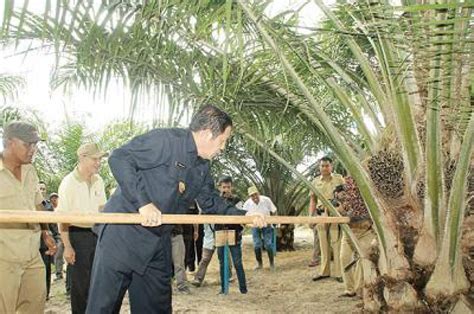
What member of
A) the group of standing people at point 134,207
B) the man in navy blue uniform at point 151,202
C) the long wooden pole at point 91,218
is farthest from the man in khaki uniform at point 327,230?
the man in navy blue uniform at point 151,202

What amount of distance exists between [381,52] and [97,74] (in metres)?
1.99

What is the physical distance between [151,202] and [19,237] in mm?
994

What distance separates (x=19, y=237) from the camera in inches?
116

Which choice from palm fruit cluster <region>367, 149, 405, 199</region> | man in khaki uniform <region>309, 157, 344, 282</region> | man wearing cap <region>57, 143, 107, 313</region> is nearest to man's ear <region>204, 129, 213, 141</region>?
→ palm fruit cluster <region>367, 149, 405, 199</region>

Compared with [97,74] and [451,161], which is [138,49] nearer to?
[97,74]

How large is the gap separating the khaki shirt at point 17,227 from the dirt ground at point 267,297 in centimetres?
241

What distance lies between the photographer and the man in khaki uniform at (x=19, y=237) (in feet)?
9.39

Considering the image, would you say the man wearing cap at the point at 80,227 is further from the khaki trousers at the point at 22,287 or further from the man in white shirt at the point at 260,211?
the man in white shirt at the point at 260,211

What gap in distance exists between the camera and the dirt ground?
16.9ft

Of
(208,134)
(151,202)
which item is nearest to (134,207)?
(151,202)

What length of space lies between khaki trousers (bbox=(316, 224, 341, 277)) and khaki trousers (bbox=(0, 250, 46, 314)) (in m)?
3.99

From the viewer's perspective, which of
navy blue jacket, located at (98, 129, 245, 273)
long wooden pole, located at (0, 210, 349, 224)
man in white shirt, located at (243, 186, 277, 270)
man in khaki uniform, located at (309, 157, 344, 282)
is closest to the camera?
long wooden pole, located at (0, 210, 349, 224)

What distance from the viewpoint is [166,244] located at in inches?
108

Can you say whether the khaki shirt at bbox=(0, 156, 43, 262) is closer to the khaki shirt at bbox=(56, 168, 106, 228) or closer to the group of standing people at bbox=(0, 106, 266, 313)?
the group of standing people at bbox=(0, 106, 266, 313)
